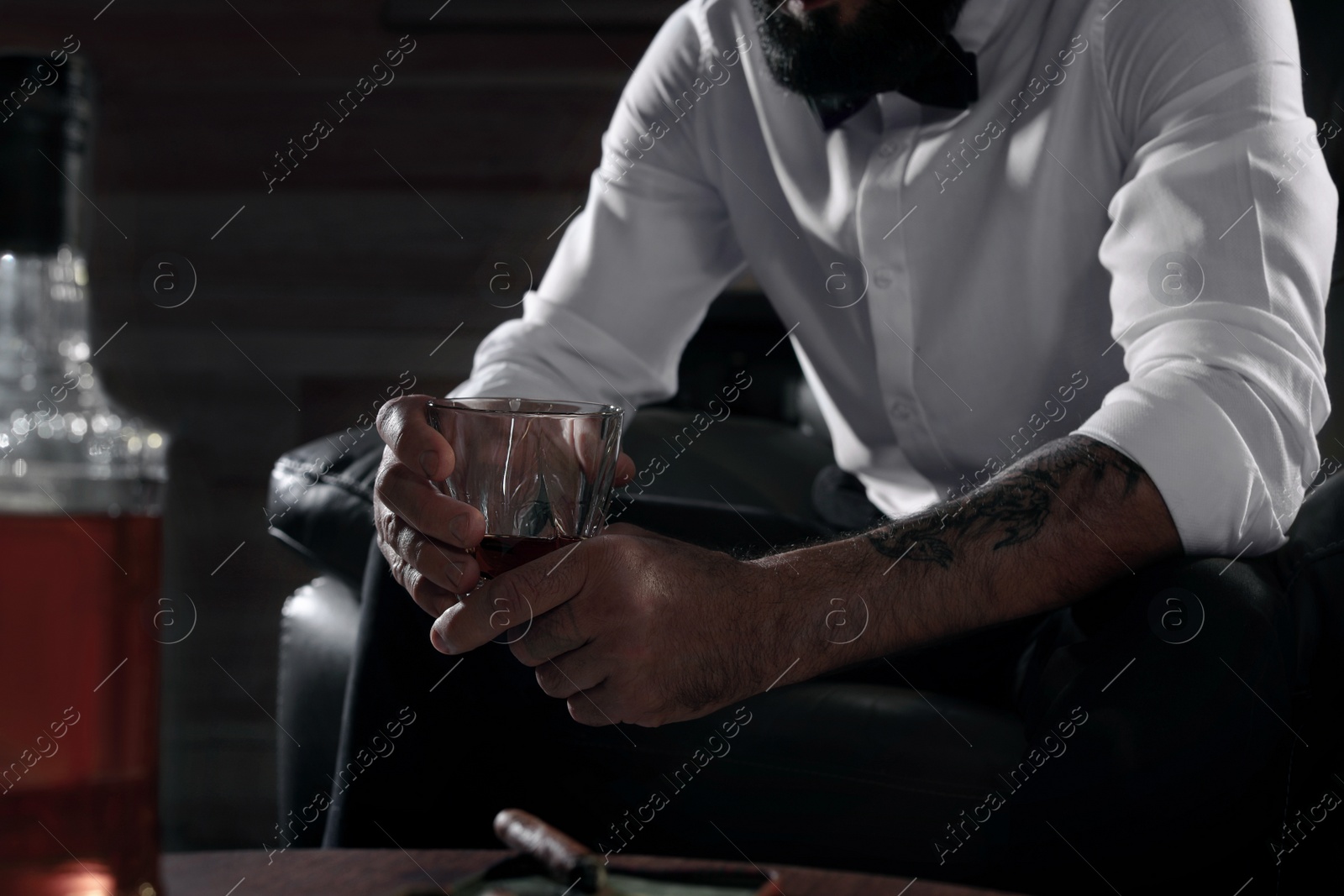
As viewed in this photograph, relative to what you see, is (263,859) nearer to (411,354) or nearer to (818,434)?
(818,434)

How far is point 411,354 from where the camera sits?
7.32ft

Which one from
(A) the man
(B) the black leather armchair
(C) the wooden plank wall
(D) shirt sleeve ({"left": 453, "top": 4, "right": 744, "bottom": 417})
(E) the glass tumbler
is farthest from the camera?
(C) the wooden plank wall

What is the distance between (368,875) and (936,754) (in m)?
0.46

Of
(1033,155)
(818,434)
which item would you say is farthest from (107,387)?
(1033,155)

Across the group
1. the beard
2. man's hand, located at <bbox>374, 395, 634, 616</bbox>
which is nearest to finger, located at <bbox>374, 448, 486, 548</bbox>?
→ man's hand, located at <bbox>374, 395, 634, 616</bbox>

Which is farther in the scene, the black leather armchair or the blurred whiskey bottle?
the black leather armchair

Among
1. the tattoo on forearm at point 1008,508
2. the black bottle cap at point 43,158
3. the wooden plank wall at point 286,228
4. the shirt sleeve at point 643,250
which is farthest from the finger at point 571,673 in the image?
the wooden plank wall at point 286,228

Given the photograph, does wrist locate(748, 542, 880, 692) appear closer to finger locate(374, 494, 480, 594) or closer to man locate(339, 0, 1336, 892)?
man locate(339, 0, 1336, 892)

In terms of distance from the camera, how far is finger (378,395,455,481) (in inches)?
23.9

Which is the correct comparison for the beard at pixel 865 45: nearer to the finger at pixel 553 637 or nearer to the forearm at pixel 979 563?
the forearm at pixel 979 563

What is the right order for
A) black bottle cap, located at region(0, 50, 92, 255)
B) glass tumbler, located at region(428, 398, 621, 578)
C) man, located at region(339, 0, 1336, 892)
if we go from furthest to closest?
1. man, located at region(339, 0, 1336, 892)
2. glass tumbler, located at region(428, 398, 621, 578)
3. black bottle cap, located at region(0, 50, 92, 255)

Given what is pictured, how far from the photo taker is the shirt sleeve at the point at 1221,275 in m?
0.74

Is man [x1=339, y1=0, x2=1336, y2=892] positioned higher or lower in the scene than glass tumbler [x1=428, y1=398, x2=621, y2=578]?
lower

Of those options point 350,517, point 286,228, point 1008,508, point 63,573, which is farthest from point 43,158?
point 286,228
